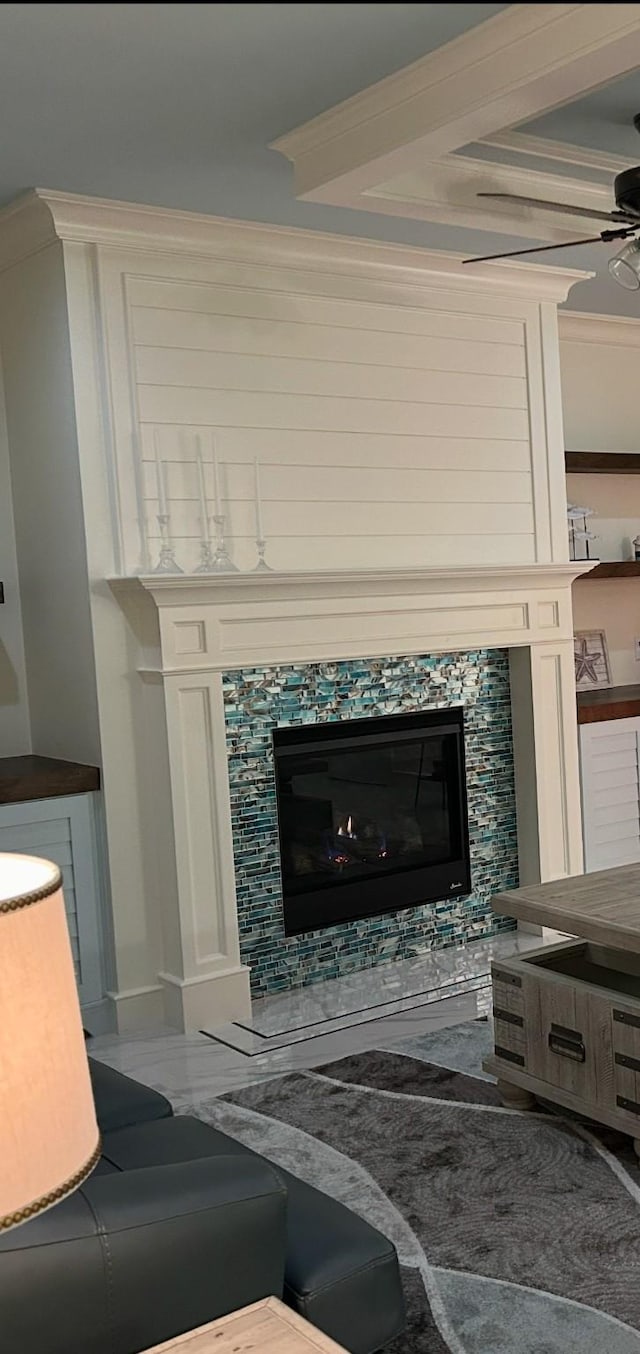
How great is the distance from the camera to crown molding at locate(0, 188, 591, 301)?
3.48 meters

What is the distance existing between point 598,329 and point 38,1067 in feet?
16.7

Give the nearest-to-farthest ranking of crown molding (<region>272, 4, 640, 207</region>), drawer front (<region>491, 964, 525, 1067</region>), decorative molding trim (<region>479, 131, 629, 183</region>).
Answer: crown molding (<region>272, 4, 640, 207</region>)
drawer front (<region>491, 964, 525, 1067</region>)
decorative molding trim (<region>479, 131, 629, 183</region>)

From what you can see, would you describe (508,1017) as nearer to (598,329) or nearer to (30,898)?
(30,898)

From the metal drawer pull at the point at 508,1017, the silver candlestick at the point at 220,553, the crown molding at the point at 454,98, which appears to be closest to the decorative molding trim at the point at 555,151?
the crown molding at the point at 454,98

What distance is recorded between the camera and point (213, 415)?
383 centimetres

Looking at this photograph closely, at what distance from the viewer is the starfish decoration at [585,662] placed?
5.38m

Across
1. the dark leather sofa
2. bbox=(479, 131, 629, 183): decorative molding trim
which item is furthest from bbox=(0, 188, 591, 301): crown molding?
the dark leather sofa

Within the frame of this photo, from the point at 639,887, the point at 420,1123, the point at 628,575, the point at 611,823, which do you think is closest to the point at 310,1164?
the point at 420,1123

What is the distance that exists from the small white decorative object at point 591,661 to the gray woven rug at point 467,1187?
2.22m

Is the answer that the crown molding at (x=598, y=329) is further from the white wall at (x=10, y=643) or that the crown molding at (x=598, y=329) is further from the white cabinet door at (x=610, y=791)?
the white wall at (x=10, y=643)

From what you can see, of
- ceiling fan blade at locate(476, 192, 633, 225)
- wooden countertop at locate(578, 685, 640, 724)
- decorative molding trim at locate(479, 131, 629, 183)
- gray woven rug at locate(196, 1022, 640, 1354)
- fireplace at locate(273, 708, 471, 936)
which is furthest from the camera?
wooden countertop at locate(578, 685, 640, 724)

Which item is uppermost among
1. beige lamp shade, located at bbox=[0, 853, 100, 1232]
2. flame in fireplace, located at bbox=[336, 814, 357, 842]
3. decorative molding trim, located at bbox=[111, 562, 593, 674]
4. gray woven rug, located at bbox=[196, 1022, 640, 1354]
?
decorative molding trim, located at bbox=[111, 562, 593, 674]

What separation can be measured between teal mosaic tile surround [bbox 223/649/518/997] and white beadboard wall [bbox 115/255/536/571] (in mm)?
409

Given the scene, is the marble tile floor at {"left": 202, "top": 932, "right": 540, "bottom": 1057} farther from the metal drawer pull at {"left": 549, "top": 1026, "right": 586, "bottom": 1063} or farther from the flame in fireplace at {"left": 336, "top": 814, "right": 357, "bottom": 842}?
the metal drawer pull at {"left": 549, "top": 1026, "right": 586, "bottom": 1063}
